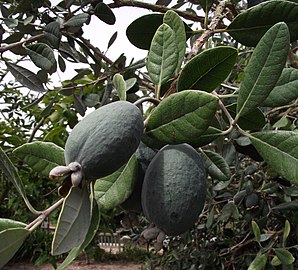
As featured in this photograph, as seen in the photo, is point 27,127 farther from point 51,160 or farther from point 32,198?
point 51,160

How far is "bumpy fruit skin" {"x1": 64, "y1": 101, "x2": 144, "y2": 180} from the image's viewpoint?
40 centimetres

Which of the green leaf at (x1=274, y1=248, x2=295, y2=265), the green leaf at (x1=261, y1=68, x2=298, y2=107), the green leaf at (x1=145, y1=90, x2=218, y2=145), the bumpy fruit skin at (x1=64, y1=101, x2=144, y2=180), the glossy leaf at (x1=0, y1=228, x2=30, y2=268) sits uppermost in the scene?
the bumpy fruit skin at (x1=64, y1=101, x2=144, y2=180)

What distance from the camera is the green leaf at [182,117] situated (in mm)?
449

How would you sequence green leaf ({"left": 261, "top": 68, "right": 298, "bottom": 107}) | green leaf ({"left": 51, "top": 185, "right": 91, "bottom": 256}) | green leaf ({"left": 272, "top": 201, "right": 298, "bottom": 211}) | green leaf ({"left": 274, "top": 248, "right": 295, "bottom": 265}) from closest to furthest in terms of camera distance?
green leaf ({"left": 51, "top": 185, "right": 91, "bottom": 256}) < green leaf ({"left": 261, "top": 68, "right": 298, "bottom": 107}) < green leaf ({"left": 274, "top": 248, "right": 295, "bottom": 265}) < green leaf ({"left": 272, "top": 201, "right": 298, "bottom": 211})

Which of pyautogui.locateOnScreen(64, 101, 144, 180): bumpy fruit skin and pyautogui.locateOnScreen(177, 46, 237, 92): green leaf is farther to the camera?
pyautogui.locateOnScreen(177, 46, 237, 92): green leaf

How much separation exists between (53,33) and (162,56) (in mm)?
555

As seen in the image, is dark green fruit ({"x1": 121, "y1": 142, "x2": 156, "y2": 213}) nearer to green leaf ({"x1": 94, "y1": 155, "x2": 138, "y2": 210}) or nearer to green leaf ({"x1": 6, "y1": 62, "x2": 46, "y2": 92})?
green leaf ({"x1": 94, "y1": 155, "x2": 138, "y2": 210})

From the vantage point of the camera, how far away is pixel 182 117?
0.47 meters

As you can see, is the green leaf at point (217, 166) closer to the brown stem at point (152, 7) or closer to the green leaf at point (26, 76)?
the brown stem at point (152, 7)

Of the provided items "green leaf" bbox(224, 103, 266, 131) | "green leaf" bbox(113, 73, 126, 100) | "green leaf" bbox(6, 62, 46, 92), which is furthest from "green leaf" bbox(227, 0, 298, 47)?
"green leaf" bbox(6, 62, 46, 92)

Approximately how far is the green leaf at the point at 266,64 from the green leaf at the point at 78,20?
627 millimetres

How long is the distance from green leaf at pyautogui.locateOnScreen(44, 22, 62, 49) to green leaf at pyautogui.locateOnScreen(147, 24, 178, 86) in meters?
0.54

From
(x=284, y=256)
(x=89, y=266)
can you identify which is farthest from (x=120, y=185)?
(x=89, y=266)

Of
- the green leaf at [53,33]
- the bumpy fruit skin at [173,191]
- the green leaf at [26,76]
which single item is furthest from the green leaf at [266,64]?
the green leaf at [26,76]
